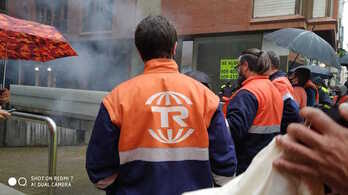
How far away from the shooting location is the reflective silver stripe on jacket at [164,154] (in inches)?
65.7

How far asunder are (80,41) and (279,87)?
48.1 ft

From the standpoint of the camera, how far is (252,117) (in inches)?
99.7

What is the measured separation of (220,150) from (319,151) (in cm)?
111

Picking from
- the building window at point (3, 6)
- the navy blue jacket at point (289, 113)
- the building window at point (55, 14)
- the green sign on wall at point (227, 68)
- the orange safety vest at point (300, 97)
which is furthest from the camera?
the building window at point (55, 14)

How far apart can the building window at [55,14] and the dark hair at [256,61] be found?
51.3ft

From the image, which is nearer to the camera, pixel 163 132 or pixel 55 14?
pixel 163 132

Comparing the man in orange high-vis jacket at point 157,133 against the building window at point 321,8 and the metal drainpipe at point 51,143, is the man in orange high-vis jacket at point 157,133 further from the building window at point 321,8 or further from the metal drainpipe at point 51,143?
the building window at point 321,8

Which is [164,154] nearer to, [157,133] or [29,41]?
[157,133]

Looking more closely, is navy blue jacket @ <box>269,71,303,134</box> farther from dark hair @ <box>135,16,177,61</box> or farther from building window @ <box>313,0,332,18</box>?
building window @ <box>313,0,332,18</box>

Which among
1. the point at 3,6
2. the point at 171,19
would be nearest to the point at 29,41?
the point at 171,19

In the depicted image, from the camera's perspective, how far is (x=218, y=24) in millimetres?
11859

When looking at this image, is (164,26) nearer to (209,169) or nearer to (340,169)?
(209,169)

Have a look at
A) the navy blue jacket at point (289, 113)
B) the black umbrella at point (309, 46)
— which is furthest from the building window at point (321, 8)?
the navy blue jacket at point (289, 113)

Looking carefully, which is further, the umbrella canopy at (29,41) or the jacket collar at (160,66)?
the umbrella canopy at (29,41)
